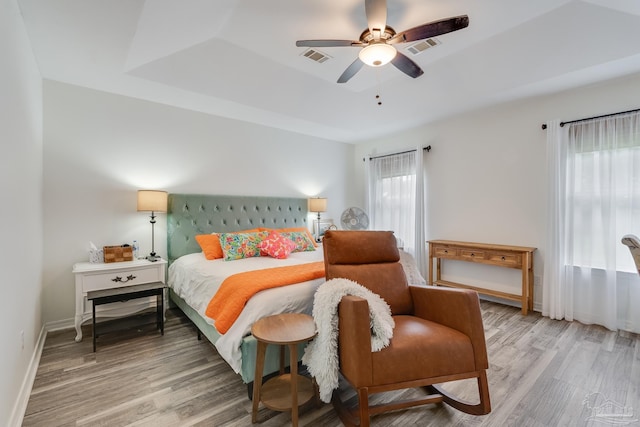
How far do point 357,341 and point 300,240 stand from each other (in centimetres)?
235

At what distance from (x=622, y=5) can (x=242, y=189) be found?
13.5 ft

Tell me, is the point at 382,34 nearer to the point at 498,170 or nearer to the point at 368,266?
the point at 368,266

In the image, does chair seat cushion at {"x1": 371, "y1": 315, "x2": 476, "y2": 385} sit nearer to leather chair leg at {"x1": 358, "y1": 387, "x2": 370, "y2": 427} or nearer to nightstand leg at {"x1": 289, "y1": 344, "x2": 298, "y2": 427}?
leather chair leg at {"x1": 358, "y1": 387, "x2": 370, "y2": 427}

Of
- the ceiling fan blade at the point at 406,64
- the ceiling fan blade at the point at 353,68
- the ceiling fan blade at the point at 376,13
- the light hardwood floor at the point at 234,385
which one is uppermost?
the ceiling fan blade at the point at 376,13

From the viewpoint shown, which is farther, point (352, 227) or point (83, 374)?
point (352, 227)

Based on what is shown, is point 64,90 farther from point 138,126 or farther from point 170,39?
point 170,39

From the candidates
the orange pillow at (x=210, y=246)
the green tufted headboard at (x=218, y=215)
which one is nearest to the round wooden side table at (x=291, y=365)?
the orange pillow at (x=210, y=246)

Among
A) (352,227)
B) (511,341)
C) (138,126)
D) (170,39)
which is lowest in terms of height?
(511,341)

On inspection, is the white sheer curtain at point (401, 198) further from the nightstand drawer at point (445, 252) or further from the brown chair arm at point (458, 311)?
the brown chair arm at point (458, 311)

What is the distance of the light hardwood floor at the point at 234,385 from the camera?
1660 millimetres

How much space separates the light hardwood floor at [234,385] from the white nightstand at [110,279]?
227 mm

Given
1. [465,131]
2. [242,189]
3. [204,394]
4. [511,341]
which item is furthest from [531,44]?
[204,394]

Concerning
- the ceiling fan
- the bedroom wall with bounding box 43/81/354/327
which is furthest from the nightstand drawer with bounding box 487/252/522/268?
the bedroom wall with bounding box 43/81/354/327

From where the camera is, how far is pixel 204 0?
2012mm
